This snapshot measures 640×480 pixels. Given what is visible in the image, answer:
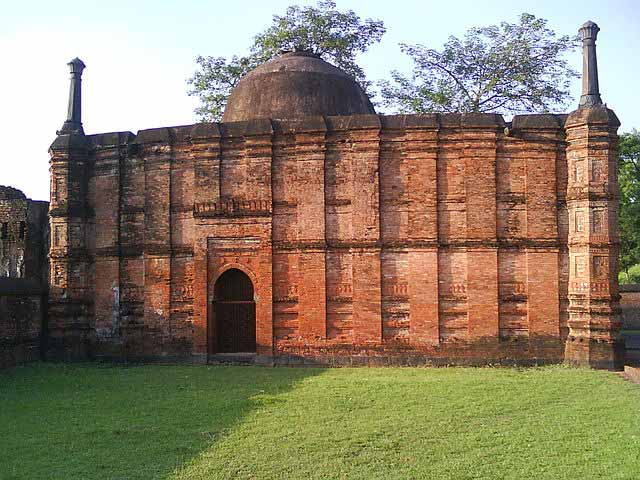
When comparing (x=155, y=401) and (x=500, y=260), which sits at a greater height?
(x=500, y=260)

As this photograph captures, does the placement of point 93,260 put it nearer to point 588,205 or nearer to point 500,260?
point 500,260

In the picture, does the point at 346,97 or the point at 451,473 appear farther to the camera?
the point at 346,97

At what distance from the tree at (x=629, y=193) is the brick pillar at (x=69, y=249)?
2135cm

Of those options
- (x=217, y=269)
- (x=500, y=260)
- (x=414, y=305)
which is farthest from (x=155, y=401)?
(x=500, y=260)

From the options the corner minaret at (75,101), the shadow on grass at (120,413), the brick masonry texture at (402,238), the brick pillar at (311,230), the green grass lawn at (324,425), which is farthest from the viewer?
the corner minaret at (75,101)

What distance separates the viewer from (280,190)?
13.2 m

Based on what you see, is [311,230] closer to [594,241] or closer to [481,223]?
[481,223]

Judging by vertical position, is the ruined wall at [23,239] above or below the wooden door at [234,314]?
above

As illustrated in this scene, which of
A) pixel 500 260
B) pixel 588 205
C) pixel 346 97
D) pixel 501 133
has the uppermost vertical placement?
pixel 346 97

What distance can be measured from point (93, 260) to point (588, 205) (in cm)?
920

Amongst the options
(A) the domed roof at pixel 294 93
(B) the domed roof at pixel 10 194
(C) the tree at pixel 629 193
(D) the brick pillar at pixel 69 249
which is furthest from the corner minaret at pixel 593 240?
(C) the tree at pixel 629 193

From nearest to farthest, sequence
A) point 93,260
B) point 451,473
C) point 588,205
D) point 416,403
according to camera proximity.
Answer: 1. point 451,473
2. point 416,403
3. point 588,205
4. point 93,260

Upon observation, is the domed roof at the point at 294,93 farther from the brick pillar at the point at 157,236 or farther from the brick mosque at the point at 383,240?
the brick pillar at the point at 157,236

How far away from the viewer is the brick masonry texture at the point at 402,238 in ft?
40.8
